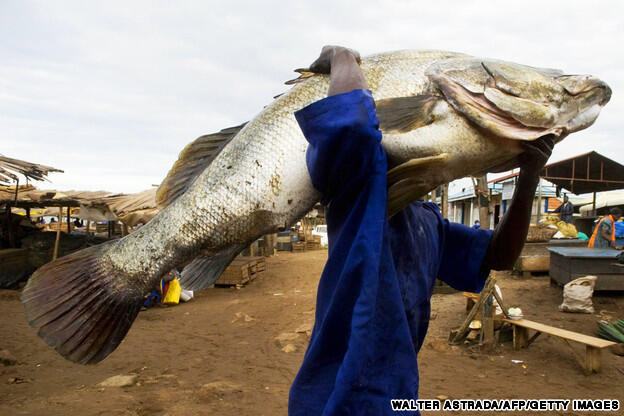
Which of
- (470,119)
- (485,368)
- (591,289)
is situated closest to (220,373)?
(485,368)

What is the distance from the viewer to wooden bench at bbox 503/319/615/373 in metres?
4.87

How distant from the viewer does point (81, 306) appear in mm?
1416

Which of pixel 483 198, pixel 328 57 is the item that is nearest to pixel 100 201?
pixel 483 198

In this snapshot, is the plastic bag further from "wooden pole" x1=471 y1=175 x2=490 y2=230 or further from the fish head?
the fish head

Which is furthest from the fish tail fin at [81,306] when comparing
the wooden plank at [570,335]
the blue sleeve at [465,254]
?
the wooden plank at [570,335]

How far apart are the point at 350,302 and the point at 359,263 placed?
4.7 inches

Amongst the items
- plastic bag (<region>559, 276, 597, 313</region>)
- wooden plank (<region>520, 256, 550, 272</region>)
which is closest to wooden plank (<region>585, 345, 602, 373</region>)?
plastic bag (<region>559, 276, 597, 313</region>)

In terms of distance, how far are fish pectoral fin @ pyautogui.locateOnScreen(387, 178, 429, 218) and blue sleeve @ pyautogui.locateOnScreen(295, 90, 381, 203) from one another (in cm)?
12

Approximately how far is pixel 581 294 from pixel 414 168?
7649 millimetres

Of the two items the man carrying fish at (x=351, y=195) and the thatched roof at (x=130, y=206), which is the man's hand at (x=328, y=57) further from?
the thatched roof at (x=130, y=206)

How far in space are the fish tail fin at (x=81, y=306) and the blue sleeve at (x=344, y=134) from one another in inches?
35.8

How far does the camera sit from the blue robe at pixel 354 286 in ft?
3.24

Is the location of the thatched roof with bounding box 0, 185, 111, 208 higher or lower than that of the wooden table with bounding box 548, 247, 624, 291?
higher

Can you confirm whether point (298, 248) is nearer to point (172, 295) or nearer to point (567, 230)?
point (172, 295)
